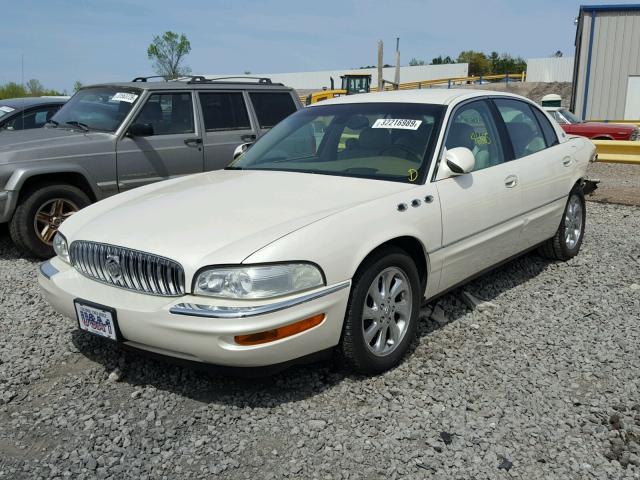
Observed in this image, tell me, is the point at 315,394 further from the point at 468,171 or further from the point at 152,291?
the point at 468,171

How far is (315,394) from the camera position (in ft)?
11.2

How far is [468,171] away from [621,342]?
1533mm

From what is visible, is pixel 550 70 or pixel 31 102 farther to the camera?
pixel 550 70

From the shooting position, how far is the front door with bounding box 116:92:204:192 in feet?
21.6

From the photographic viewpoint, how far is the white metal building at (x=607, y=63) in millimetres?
24781

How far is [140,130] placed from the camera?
6.52 meters

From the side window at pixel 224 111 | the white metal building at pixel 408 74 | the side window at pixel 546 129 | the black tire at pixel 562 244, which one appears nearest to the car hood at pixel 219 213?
the side window at pixel 546 129

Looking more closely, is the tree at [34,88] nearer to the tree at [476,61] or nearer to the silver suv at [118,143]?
the silver suv at [118,143]

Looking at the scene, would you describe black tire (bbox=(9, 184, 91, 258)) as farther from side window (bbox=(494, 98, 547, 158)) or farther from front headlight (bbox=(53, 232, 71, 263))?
side window (bbox=(494, 98, 547, 158))

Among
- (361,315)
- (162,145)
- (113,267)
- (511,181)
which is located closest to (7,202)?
(162,145)

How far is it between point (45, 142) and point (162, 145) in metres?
1.20

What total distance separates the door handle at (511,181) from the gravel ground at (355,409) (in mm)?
954

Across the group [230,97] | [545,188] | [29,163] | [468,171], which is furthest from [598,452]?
[230,97]

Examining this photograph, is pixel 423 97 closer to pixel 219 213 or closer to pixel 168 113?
pixel 219 213
